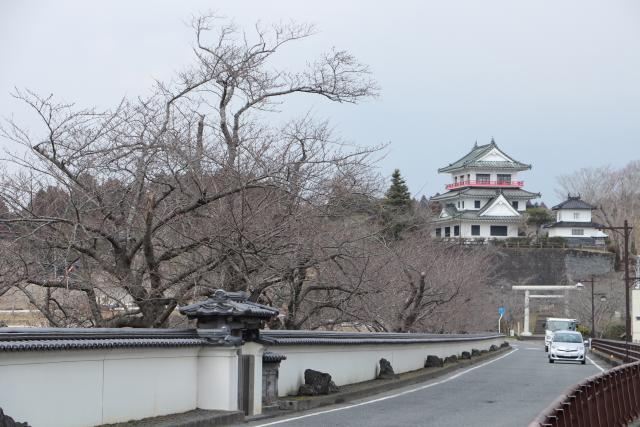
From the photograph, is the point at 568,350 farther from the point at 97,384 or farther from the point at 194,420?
the point at 97,384

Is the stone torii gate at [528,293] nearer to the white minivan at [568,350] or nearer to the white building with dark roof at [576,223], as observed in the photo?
the white building with dark roof at [576,223]

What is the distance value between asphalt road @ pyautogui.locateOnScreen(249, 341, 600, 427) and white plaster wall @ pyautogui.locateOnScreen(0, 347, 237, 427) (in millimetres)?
1432

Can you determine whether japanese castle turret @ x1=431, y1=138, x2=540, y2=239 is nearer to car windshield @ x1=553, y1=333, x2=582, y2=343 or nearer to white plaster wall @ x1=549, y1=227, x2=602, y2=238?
white plaster wall @ x1=549, y1=227, x2=602, y2=238

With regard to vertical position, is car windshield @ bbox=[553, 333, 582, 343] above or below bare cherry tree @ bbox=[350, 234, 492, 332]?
below

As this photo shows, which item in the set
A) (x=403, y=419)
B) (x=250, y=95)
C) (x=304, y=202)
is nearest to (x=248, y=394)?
(x=403, y=419)

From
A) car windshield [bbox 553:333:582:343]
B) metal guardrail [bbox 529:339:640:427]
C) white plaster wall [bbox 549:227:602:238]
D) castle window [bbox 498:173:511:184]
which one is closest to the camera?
metal guardrail [bbox 529:339:640:427]

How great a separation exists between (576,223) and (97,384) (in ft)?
A: 358

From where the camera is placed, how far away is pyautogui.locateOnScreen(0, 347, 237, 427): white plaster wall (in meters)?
9.82

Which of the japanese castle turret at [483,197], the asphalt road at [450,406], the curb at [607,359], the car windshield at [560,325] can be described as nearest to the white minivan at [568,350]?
the curb at [607,359]

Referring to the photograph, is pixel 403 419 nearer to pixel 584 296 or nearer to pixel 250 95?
pixel 250 95

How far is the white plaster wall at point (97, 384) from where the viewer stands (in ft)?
32.2

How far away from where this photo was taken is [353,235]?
21547mm

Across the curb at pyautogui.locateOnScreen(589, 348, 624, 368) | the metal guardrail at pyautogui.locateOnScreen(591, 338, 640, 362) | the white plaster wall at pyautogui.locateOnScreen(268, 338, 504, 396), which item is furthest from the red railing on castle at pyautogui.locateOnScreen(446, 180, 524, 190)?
the white plaster wall at pyautogui.locateOnScreen(268, 338, 504, 396)

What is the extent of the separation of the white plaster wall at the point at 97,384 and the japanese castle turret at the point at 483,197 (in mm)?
96129
